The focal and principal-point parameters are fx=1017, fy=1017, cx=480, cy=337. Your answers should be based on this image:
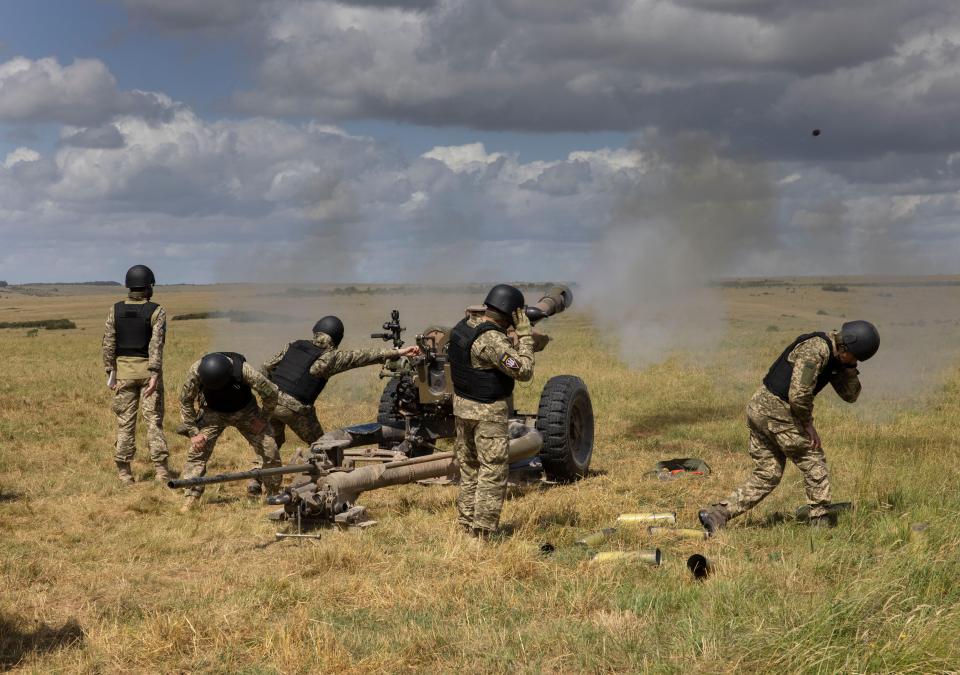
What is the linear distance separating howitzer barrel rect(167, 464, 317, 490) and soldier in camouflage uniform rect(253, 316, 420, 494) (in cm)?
180

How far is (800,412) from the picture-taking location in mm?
7840

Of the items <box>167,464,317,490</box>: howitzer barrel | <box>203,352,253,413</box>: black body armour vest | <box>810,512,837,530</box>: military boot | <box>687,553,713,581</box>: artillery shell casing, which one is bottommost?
<box>687,553,713,581</box>: artillery shell casing

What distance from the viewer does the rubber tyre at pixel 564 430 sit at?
10180mm

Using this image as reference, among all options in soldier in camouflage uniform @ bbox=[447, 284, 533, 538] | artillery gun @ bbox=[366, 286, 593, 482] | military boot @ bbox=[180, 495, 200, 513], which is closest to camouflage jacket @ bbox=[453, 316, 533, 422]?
soldier in camouflage uniform @ bbox=[447, 284, 533, 538]

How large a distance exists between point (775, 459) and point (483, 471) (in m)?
2.33

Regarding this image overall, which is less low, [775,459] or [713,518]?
[775,459]

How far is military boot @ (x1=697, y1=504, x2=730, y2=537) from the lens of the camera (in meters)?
7.84

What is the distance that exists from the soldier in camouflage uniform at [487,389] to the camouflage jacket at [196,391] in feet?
8.18

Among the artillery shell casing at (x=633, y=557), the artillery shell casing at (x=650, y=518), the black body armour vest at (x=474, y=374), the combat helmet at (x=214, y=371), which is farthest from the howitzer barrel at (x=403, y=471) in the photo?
the artillery shell casing at (x=633, y=557)

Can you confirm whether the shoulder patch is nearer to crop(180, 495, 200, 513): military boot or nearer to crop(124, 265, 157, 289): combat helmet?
crop(180, 495, 200, 513): military boot

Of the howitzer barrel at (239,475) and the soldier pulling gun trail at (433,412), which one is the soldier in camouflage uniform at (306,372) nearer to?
the soldier pulling gun trail at (433,412)

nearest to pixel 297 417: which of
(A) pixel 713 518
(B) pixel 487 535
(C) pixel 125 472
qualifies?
(C) pixel 125 472

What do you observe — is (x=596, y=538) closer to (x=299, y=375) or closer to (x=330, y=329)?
(x=299, y=375)

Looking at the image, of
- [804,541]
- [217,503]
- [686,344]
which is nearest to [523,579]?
[804,541]
